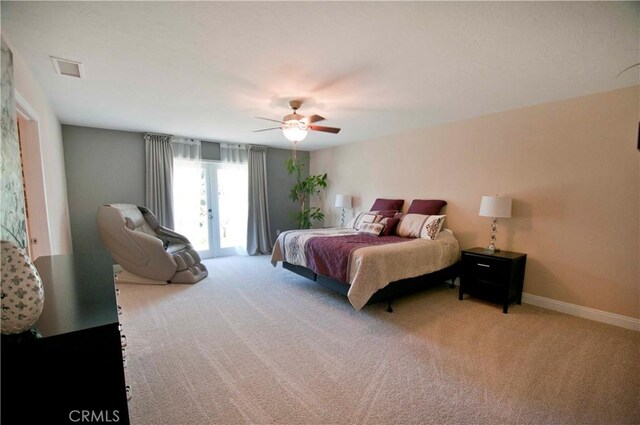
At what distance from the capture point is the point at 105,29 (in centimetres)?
171

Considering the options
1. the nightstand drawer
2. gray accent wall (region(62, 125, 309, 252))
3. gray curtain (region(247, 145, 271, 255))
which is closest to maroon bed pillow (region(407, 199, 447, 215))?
the nightstand drawer

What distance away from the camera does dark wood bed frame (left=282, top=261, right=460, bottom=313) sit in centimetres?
299

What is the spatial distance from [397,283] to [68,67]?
368 centimetres

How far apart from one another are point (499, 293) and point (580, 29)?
2.50 metres

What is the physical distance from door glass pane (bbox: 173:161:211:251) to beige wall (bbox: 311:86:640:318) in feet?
13.7

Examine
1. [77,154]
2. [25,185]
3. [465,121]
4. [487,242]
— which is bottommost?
[487,242]

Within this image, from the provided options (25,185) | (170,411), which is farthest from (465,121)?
(25,185)

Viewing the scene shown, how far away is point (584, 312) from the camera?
9.42 feet

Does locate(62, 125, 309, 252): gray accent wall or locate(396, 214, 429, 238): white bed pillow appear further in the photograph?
locate(62, 125, 309, 252): gray accent wall

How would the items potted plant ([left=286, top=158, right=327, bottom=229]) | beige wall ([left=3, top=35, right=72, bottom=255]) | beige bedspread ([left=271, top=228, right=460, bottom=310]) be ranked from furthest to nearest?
1. potted plant ([left=286, top=158, right=327, bottom=229])
2. beige bedspread ([left=271, top=228, right=460, bottom=310])
3. beige wall ([left=3, top=35, right=72, bottom=255])

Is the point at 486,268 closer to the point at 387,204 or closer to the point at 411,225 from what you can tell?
the point at 411,225

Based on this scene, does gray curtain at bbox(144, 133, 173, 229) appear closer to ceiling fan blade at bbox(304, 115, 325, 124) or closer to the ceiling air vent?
the ceiling air vent

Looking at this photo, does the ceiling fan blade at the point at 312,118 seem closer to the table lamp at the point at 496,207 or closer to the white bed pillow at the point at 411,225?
the white bed pillow at the point at 411,225

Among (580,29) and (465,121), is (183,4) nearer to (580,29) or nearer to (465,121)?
(580,29)
